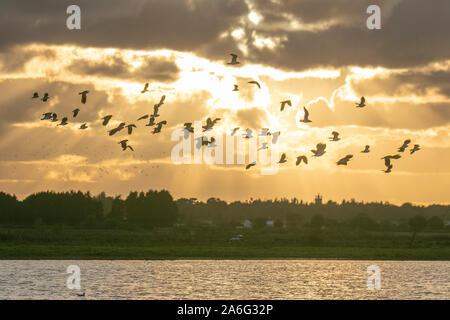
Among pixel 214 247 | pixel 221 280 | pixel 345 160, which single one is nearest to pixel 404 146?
pixel 345 160

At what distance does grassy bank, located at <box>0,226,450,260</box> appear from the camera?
96250 millimetres

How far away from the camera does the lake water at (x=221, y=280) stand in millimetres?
57938

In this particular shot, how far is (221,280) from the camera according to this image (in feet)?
222

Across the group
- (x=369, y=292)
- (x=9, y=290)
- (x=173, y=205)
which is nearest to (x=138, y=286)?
(x=9, y=290)

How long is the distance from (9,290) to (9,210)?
120826 mm

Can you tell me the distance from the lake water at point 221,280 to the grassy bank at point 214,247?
568 cm

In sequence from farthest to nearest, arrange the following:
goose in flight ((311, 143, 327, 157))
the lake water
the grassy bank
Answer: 1. the grassy bank
2. the lake water
3. goose in flight ((311, 143, 327, 157))

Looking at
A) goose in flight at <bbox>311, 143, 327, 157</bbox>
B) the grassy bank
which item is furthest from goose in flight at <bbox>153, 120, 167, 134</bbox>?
the grassy bank

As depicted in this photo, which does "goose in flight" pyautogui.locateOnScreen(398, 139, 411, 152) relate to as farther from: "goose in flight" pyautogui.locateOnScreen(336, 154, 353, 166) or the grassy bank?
the grassy bank

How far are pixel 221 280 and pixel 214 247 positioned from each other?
127ft

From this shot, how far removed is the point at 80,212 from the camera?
17412 cm

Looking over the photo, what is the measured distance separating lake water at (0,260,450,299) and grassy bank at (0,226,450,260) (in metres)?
5.68
